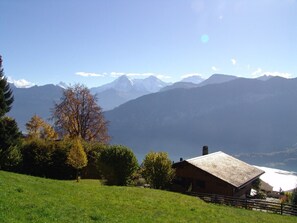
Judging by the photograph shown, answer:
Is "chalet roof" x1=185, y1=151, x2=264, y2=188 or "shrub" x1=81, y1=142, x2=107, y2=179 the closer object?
"chalet roof" x1=185, y1=151, x2=264, y2=188

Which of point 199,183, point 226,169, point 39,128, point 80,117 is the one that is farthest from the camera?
point 39,128

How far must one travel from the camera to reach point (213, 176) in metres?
49.3

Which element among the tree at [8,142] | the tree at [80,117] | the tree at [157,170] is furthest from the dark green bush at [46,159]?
the tree at [80,117]

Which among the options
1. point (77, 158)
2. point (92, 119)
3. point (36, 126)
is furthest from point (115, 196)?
point (36, 126)

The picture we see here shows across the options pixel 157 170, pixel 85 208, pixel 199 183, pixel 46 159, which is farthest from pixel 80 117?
pixel 85 208

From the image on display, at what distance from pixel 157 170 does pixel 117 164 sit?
7.00 meters

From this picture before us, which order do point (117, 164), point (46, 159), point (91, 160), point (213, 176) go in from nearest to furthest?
1. point (117, 164)
2. point (46, 159)
3. point (213, 176)
4. point (91, 160)

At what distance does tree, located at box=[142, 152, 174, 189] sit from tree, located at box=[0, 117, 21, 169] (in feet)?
58.3

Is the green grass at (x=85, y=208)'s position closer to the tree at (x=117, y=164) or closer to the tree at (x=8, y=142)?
the tree at (x=117, y=164)

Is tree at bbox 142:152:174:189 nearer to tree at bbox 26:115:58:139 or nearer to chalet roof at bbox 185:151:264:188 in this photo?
chalet roof at bbox 185:151:264:188

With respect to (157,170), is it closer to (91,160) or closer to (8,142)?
(91,160)

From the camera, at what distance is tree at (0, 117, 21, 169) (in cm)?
4032

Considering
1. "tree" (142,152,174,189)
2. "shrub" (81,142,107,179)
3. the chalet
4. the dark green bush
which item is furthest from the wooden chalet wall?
the dark green bush

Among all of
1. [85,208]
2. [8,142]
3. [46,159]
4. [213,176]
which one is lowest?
[85,208]
